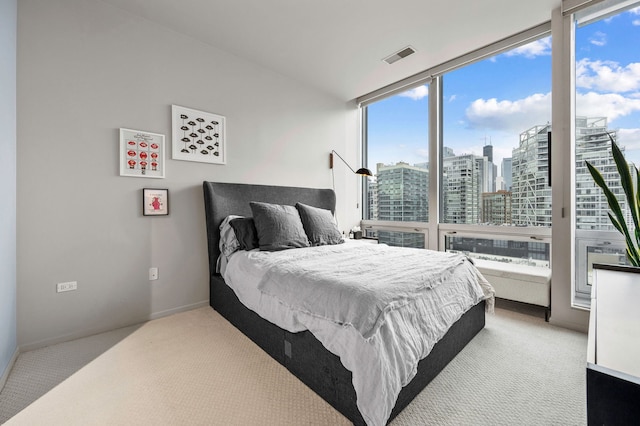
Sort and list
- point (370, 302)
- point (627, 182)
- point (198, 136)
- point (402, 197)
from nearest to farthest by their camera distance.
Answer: point (370, 302) < point (627, 182) < point (198, 136) < point (402, 197)

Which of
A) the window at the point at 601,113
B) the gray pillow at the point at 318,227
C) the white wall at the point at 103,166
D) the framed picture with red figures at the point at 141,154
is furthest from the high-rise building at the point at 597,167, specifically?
the framed picture with red figures at the point at 141,154

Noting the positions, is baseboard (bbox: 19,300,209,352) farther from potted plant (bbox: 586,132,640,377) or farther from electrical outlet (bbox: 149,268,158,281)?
potted plant (bbox: 586,132,640,377)

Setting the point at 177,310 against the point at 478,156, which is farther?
the point at 478,156

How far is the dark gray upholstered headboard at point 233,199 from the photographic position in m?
2.88

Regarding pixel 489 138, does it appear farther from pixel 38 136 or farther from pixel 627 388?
pixel 38 136

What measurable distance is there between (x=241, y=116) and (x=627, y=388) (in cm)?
349

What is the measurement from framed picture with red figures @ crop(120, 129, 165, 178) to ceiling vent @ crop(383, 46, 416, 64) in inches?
105

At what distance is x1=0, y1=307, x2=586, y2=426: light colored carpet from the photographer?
1.44m

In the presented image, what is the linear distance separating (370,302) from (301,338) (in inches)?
22.2

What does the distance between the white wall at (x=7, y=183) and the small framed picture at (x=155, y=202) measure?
82 cm

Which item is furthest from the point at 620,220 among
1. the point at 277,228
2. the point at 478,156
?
the point at 277,228

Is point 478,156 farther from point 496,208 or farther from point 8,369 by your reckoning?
point 8,369

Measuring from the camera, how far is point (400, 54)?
326cm

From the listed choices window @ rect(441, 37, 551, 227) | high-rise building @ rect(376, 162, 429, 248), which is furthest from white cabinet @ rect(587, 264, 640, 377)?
high-rise building @ rect(376, 162, 429, 248)
